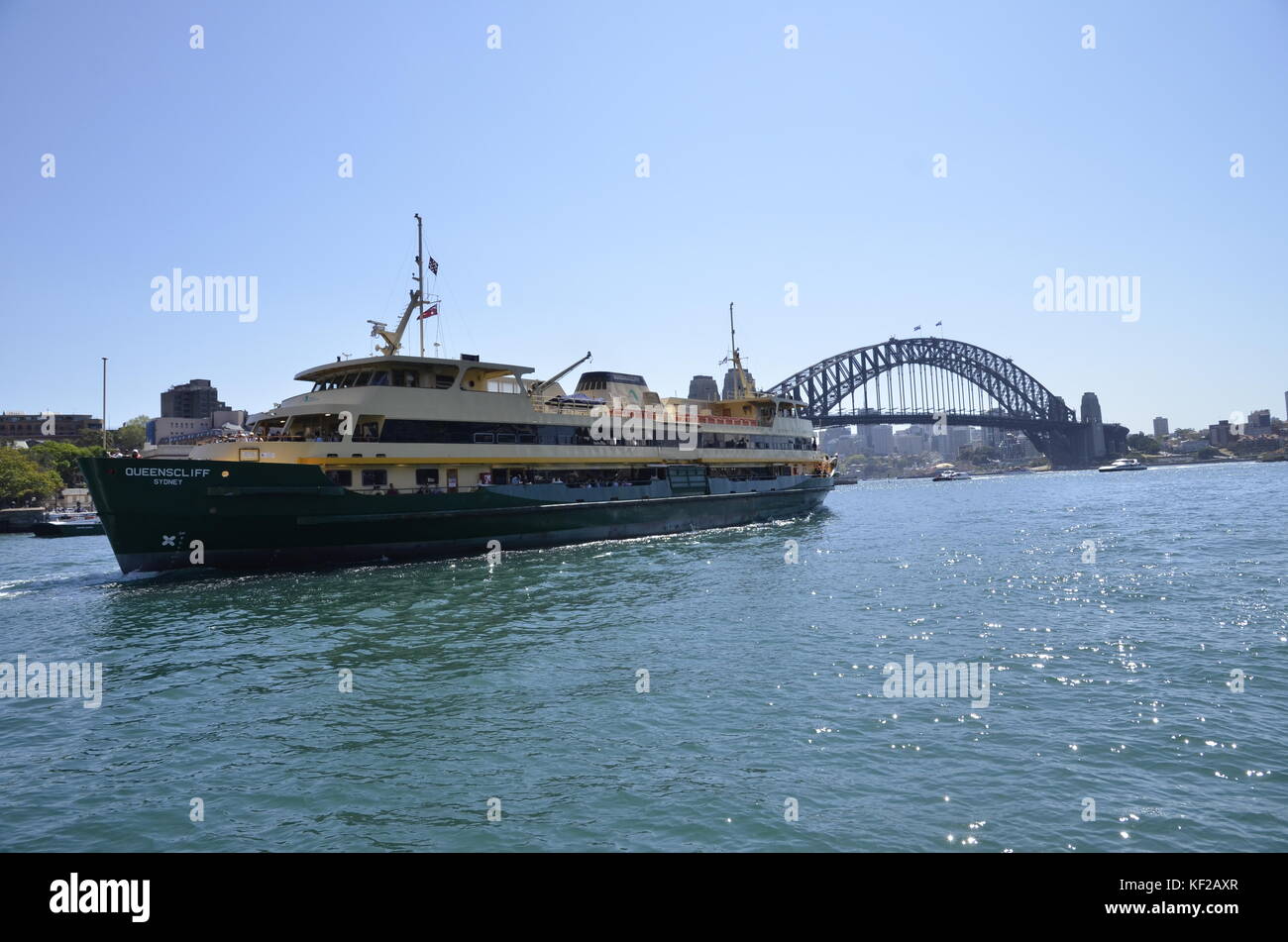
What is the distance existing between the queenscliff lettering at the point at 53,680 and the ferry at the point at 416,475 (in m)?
9.54

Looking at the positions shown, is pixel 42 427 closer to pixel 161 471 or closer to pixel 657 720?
pixel 161 471

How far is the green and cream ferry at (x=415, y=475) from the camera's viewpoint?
2320 centimetres

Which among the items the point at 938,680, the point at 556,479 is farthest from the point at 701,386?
the point at 938,680

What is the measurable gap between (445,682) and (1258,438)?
26163 cm

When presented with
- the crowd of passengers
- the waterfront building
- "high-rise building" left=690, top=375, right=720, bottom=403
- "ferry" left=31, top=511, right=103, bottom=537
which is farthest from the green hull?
the waterfront building

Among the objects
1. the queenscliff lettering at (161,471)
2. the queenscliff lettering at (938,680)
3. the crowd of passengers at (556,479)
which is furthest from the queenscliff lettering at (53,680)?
the queenscliff lettering at (938,680)

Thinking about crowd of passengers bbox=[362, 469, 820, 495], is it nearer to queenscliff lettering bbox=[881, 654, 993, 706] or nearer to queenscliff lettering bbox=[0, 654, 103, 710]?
queenscliff lettering bbox=[0, 654, 103, 710]

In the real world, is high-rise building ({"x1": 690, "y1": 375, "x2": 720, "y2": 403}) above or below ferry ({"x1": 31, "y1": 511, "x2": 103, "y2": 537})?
above

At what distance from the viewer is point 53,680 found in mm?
12695

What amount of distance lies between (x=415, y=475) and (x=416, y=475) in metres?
0.04

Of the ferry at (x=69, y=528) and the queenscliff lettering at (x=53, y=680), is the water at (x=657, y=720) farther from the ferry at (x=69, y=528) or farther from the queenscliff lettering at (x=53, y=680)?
the ferry at (x=69, y=528)
